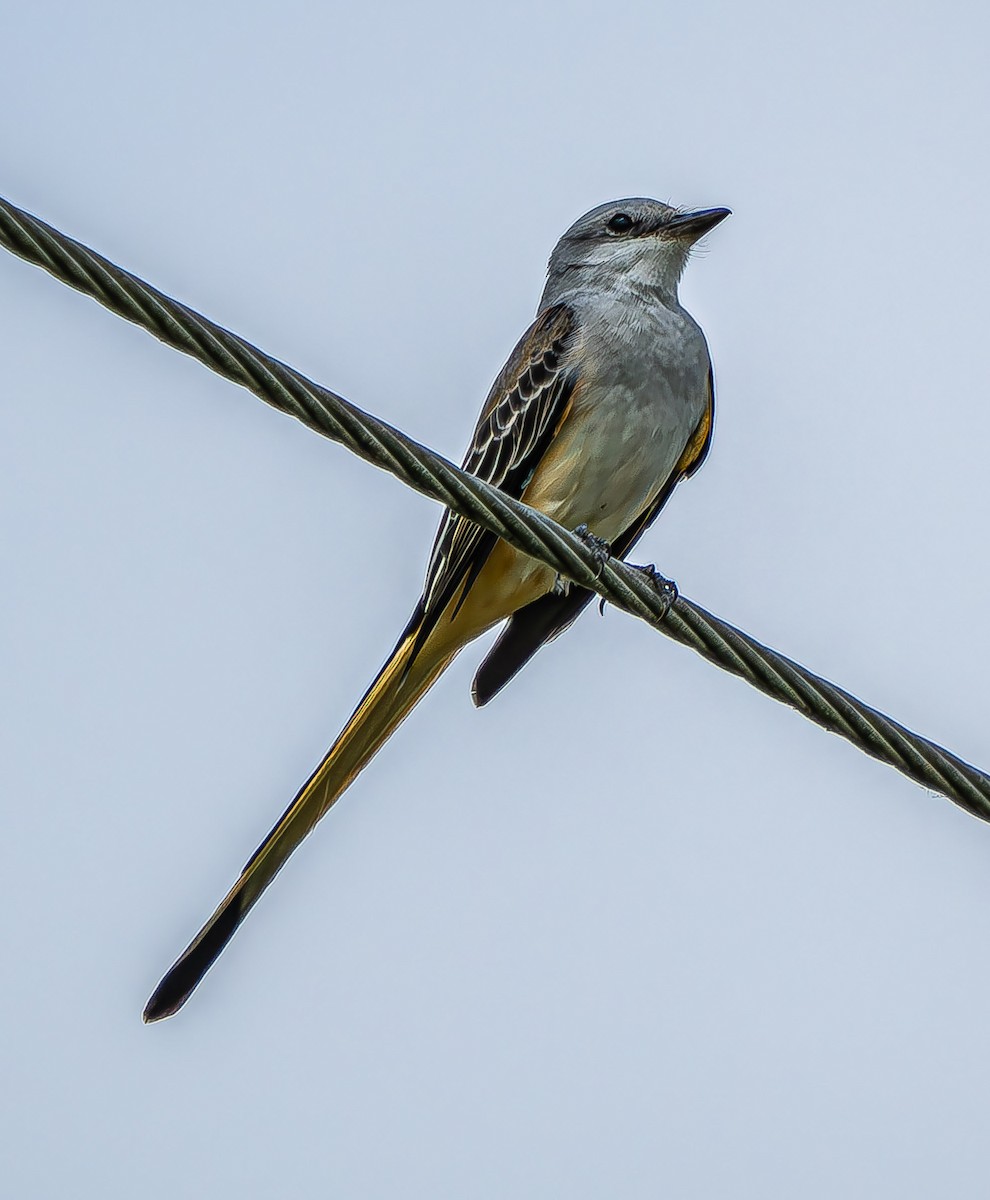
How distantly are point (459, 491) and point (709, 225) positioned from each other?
376 cm

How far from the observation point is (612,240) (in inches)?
292

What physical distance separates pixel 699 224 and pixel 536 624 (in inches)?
77.4

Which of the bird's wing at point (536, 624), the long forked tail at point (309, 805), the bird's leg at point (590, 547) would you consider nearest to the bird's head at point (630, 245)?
the bird's wing at point (536, 624)

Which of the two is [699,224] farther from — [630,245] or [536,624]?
[536,624]

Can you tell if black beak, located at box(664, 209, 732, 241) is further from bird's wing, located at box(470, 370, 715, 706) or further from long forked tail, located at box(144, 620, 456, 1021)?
long forked tail, located at box(144, 620, 456, 1021)

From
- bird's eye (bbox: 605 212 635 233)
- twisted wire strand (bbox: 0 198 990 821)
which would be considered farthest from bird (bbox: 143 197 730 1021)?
twisted wire strand (bbox: 0 198 990 821)

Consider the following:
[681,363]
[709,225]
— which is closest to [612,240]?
[709,225]

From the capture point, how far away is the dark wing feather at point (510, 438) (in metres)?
6.15

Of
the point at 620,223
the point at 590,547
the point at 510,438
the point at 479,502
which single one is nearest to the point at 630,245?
the point at 620,223

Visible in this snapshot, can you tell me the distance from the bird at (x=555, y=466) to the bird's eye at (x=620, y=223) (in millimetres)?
348

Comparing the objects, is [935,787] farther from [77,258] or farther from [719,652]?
[77,258]

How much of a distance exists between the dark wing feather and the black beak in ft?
2.61

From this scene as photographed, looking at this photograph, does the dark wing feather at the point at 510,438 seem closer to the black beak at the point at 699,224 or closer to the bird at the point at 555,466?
the bird at the point at 555,466

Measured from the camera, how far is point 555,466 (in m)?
6.37
